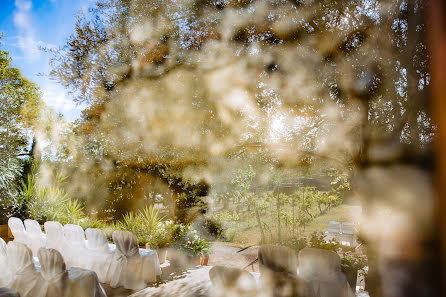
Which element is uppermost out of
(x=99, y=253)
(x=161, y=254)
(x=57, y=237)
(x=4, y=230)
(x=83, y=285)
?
(x=57, y=237)

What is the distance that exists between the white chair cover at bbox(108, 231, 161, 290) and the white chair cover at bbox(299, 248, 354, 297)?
8.50ft

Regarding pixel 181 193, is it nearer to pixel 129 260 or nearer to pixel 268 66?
pixel 129 260

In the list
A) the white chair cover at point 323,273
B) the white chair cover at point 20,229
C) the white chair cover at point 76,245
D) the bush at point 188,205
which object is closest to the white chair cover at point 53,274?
the white chair cover at point 76,245

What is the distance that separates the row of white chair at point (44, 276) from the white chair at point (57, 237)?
3.80 ft

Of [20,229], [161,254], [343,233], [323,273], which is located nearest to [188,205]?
[161,254]

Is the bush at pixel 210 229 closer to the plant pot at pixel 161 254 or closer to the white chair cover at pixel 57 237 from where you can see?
the plant pot at pixel 161 254

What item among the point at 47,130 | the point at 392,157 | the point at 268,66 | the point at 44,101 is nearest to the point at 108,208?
the point at 47,130

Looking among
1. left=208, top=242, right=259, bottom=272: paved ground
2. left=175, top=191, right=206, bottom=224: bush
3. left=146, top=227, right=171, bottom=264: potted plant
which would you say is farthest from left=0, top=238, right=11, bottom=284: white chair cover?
left=175, top=191, right=206, bottom=224: bush

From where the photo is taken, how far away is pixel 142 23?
4113 mm

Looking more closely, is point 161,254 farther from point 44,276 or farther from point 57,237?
point 44,276

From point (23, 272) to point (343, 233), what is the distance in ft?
24.0

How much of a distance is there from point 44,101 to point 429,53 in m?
17.2

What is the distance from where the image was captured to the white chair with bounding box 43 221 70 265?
14.6ft

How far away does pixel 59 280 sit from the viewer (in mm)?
2818
